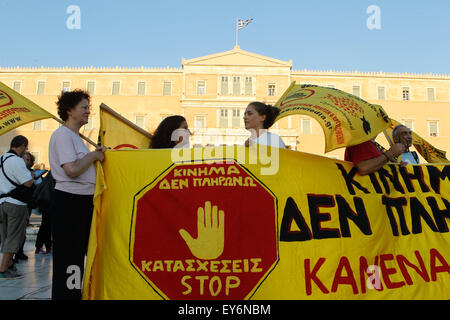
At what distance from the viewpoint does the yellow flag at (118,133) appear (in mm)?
2797

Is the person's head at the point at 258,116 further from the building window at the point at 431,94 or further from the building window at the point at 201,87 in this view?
the building window at the point at 431,94

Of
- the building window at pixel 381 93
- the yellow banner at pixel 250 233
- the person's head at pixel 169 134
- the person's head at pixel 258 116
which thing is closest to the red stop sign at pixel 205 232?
the yellow banner at pixel 250 233

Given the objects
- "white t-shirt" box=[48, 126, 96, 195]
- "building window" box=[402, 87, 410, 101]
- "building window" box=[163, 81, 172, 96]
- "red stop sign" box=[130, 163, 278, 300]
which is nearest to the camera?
"red stop sign" box=[130, 163, 278, 300]

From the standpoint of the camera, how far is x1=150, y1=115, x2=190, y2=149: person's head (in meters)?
3.12

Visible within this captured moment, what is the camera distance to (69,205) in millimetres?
2504

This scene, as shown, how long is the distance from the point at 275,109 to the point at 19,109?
86.9 inches

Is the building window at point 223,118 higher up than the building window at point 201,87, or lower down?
lower down

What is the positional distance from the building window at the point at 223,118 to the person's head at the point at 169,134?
90.7ft

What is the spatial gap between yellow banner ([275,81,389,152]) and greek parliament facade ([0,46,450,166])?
2736cm

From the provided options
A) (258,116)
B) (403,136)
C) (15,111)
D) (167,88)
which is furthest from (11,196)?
(167,88)

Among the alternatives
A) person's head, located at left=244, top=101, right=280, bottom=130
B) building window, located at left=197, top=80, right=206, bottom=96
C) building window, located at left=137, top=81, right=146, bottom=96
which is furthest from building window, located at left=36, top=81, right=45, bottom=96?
person's head, located at left=244, top=101, right=280, bottom=130

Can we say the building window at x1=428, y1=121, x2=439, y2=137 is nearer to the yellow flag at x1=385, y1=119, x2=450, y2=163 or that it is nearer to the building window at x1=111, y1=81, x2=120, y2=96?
the building window at x1=111, y1=81, x2=120, y2=96

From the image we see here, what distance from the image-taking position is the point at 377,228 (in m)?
2.72

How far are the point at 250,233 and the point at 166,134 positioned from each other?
125cm
